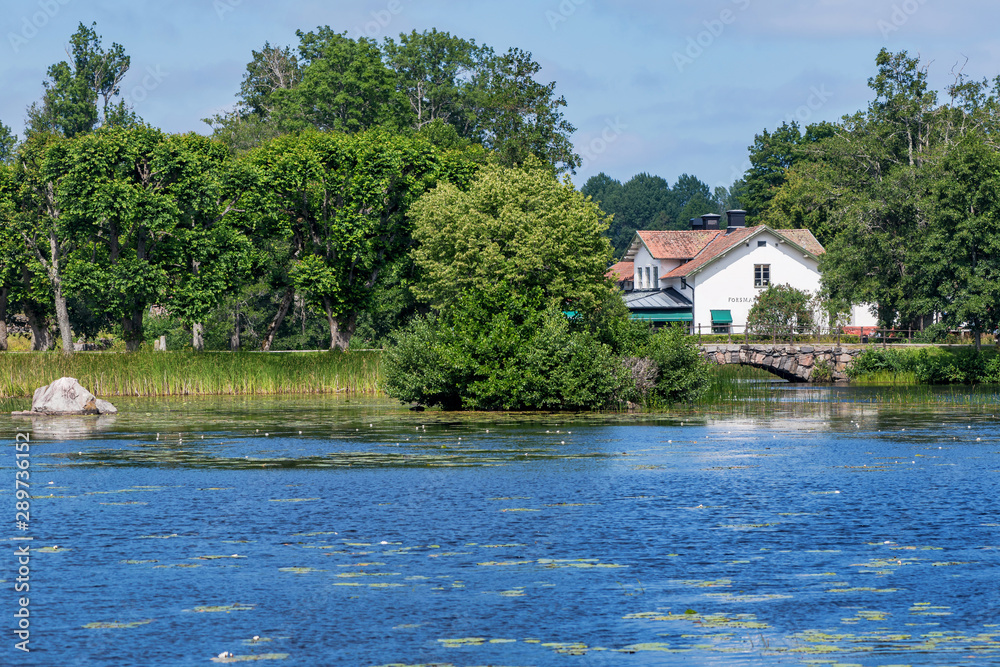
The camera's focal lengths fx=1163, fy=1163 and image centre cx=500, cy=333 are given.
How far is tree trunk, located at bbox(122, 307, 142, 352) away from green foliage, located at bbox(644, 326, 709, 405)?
109 ft

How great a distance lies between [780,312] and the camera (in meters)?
92.6

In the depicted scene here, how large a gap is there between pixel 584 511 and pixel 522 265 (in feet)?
93.6

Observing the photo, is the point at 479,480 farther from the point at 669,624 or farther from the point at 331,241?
the point at 331,241

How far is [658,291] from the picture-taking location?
115 m

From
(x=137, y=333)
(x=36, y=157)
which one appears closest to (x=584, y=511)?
(x=137, y=333)

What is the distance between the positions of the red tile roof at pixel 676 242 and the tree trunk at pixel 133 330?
199 feet

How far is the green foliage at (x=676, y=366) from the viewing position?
49406mm

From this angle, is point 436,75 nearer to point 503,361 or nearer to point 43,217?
point 43,217

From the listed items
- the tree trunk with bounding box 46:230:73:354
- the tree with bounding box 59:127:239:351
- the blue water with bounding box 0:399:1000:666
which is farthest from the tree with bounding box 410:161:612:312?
the tree trunk with bounding box 46:230:73:354

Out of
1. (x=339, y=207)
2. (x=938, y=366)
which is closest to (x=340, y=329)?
(x=339, y=207)

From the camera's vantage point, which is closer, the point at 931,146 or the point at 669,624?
the point at 669,624

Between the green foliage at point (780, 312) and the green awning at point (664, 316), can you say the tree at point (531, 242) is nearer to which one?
the green foliage at point (780, 312)

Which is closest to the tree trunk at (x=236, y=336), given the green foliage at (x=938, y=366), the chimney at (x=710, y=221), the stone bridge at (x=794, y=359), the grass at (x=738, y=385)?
the stone bridge at (x=794, y=359)

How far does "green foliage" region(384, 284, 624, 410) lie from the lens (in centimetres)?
4606
